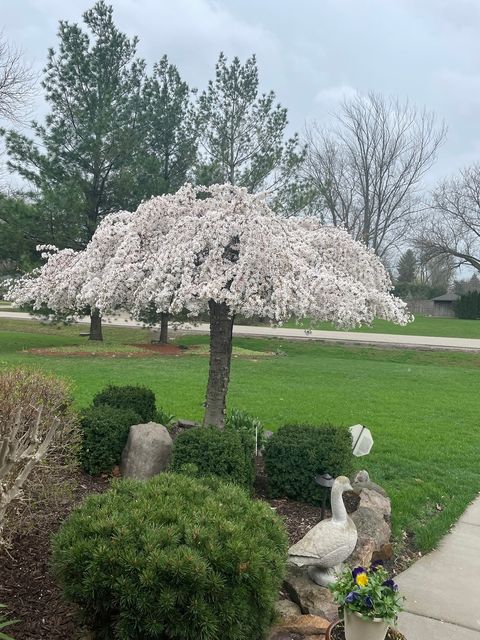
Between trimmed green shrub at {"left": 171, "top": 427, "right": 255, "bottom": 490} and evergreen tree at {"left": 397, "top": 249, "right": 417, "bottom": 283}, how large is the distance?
209ft

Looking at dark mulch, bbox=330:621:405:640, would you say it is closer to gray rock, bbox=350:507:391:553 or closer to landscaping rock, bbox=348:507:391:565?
landscaping rock, bbox=348:507:391:565

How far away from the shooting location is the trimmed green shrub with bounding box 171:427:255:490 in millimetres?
4328

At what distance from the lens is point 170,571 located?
2.43 metres

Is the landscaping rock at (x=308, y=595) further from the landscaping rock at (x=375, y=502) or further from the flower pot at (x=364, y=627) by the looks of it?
the landscaping rock at (x=375, y=502)

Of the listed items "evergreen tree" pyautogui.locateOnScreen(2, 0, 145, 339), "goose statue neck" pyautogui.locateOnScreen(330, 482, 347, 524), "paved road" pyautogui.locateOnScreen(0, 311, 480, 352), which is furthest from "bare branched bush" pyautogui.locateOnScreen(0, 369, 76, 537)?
"paved road" pyautogui.locateOnScreen(0, 311, 480, 352)

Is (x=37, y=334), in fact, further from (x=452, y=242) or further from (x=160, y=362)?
(x=452, y=242)

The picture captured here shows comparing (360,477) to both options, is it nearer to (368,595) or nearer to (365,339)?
(368,595)

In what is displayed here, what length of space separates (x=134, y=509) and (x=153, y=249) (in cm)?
276

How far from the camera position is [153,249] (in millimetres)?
5133

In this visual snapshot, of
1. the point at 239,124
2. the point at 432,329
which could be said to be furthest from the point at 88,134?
the point at 432,329

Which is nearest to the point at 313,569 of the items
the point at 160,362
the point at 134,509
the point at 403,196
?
the point at 134,509

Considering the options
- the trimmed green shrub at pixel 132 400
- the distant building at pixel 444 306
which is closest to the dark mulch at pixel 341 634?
the trimmed green shrub at pixel 132 400

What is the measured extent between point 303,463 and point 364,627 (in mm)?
2139

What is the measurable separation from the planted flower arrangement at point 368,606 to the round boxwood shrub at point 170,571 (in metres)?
0.35
